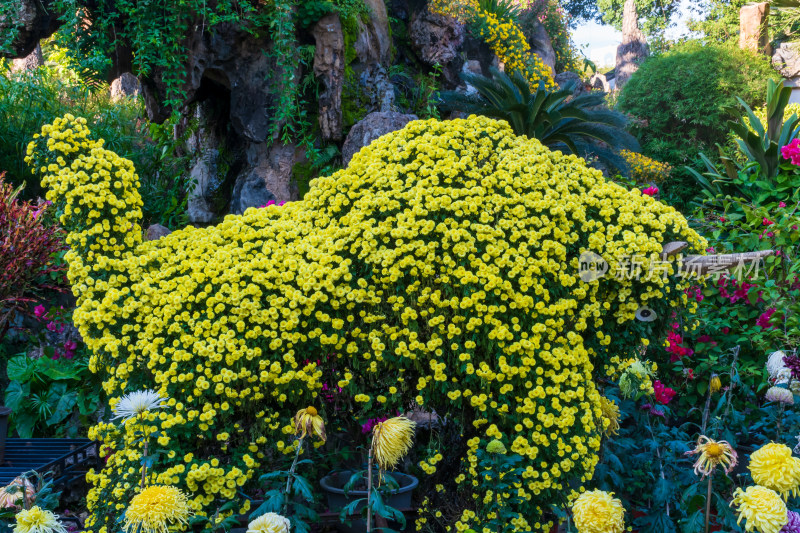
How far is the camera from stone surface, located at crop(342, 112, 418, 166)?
675cm

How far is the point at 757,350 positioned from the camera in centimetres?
430

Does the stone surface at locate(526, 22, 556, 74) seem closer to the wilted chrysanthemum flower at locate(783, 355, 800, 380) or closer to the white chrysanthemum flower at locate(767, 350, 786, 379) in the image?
the white chrysanthemum flower at locate(767, 350, 786, 379)

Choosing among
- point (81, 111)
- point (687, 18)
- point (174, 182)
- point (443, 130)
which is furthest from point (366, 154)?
point (687, 18)

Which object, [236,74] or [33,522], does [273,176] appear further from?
[33,522]

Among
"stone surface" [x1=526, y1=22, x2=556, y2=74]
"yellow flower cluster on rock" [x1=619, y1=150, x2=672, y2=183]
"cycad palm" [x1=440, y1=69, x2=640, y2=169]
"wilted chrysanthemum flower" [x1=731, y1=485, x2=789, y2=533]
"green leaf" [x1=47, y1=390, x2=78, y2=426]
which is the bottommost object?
"wilted chrysanthemum flower" [x1=731, y1=485, x2=789, y2=533]

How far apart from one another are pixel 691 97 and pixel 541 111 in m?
7.45

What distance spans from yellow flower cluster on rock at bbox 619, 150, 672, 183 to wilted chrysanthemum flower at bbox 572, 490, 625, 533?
11667 mm

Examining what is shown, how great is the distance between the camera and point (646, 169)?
13.0 meters

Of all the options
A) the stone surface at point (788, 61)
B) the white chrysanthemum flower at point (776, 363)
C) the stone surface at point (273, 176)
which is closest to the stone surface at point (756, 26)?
the stone surface at point (788, 61)

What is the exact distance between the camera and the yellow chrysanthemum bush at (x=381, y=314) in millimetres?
2717

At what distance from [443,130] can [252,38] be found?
5089mm

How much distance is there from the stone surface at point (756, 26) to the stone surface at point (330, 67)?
40.8 feet

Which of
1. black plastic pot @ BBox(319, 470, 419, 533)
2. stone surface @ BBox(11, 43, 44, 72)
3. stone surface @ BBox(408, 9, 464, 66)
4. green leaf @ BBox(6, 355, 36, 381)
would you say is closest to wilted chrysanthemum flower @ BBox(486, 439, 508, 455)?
black plastic pot @ BBox(319, 470, 419, 533)

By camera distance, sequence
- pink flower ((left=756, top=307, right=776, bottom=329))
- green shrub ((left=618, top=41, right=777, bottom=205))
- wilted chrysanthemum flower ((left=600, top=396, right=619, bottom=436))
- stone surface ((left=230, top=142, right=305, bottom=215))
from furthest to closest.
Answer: green shrub ((left=618, top=41, right=777, bottom=205)), stone surface ((left=230, top=142, right=305, bottom=215)), pink flower ((left=756, top=307, right=776, bottom=329)), wilted chrysanthemum flower ((left=600, top=396, right=619, bottom=436))
